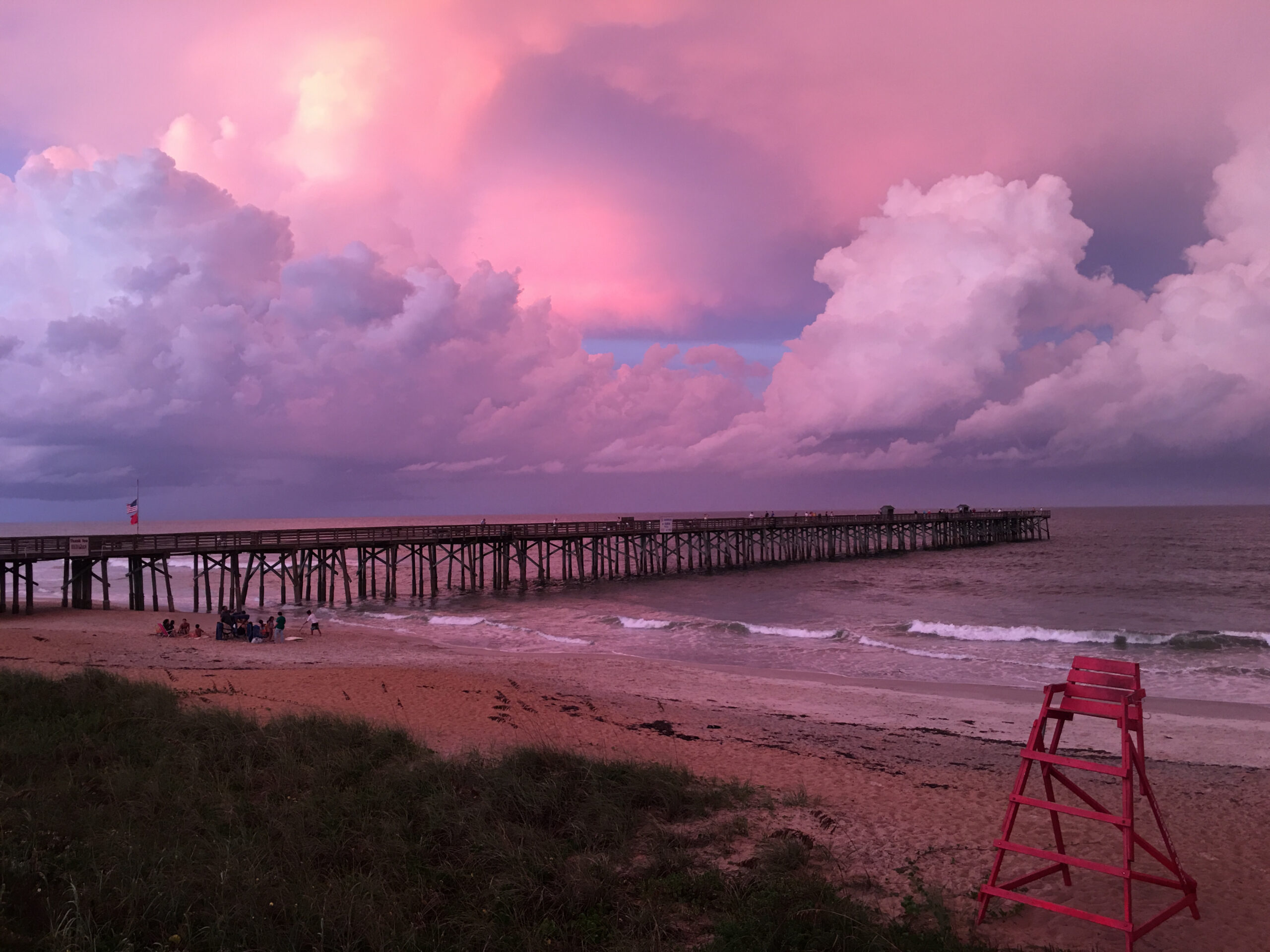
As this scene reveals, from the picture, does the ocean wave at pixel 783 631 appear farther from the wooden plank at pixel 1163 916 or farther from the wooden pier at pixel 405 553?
the wooden plank at pixel 1163 916

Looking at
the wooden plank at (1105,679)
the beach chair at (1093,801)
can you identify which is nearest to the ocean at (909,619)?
the beach chair at (1093,801)

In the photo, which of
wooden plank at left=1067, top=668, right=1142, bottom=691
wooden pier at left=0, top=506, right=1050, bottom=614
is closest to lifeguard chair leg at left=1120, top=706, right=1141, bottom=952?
wooden plank at left=1067, top=668, right=1142, bottom=691

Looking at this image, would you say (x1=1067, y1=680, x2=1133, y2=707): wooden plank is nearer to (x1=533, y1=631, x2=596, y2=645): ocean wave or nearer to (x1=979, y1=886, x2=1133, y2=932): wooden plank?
(x1=979, y1=886, x2=1133, y2=932): wooden plank

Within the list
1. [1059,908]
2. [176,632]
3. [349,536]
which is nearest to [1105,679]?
[1059,908]

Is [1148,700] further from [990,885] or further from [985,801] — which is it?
[990,885]

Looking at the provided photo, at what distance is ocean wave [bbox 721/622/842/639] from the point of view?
29453 mm

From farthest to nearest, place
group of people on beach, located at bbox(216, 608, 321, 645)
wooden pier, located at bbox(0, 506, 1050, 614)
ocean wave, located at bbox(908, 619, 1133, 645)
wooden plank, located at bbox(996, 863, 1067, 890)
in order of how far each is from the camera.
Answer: wooden pier, located at bbox(0, 506, 1050, 614) → ocean wave, located at bbox(908, 619, 1133, 645) → group of people on beach, located at bbox(216, 608, 321, 645) → wooden plank, located at bbox(996, 863, 1067, 890)

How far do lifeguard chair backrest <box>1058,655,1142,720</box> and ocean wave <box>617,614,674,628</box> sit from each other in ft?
86.7

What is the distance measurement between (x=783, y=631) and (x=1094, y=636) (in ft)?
38.1

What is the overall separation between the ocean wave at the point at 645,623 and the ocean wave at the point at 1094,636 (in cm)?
1022

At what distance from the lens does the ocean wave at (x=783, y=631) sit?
29.5 meters

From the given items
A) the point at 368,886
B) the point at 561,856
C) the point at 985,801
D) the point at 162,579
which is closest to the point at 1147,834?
the point at 985,801

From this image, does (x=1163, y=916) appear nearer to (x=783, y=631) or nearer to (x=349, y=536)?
(x=783, y=631)

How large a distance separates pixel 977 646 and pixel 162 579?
63.4m
